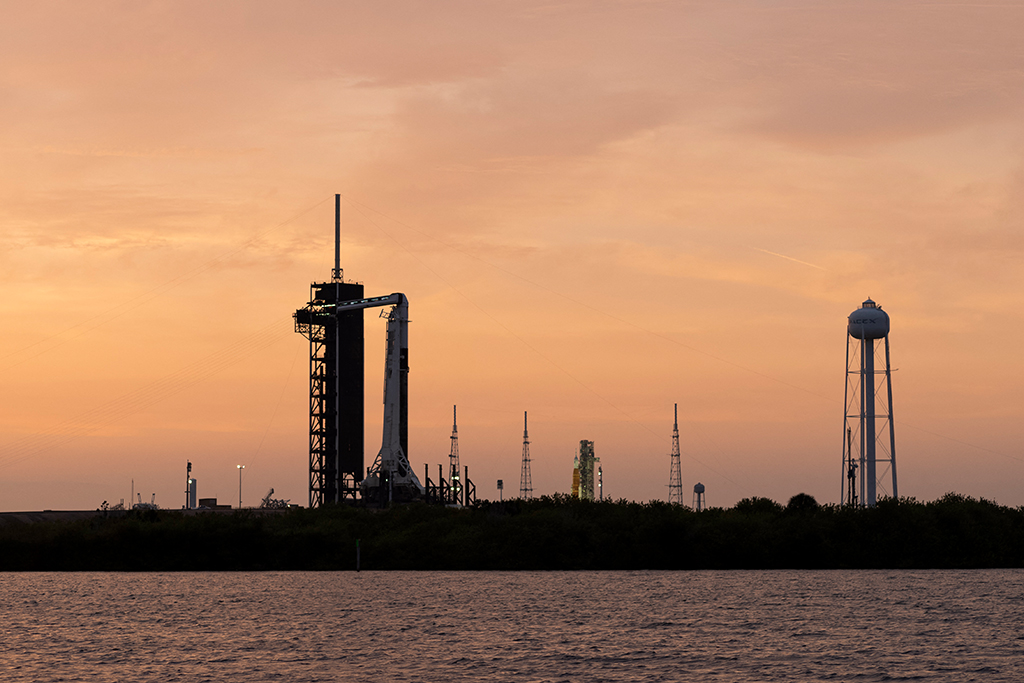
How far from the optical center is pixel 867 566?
426ft

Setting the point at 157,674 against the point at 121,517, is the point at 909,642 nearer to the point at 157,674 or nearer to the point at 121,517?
the point at 157,674

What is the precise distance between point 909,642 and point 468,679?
2652cm

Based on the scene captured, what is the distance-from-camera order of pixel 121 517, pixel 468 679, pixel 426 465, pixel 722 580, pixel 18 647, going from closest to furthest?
pixel 468 679 < pixel 18 647 < pixel 722 580 < pixel 121 517 < pixel 426 465

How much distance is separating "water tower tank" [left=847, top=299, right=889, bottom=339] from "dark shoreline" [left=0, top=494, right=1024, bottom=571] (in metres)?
20.2

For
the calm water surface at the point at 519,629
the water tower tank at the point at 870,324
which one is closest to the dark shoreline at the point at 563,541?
the calm water surface at the point at 519,629

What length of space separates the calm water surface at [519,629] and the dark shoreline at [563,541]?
13.7 metres

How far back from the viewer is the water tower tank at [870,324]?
5723 inches

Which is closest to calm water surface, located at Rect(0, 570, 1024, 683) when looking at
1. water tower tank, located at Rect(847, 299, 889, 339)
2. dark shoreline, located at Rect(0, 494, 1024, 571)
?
dark shoreline, located at Rect(0, 494, 1024, 571)

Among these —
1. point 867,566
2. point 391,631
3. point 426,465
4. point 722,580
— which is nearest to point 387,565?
point 426,465

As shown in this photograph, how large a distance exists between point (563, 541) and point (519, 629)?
5594 cm

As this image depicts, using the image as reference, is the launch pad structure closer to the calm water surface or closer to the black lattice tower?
the black lattice tower

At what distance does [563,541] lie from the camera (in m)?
129

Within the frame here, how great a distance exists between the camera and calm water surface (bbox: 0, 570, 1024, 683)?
57.1 m

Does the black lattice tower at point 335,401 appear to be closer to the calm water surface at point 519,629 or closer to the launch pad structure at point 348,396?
the launch pad structure at point 348,396
